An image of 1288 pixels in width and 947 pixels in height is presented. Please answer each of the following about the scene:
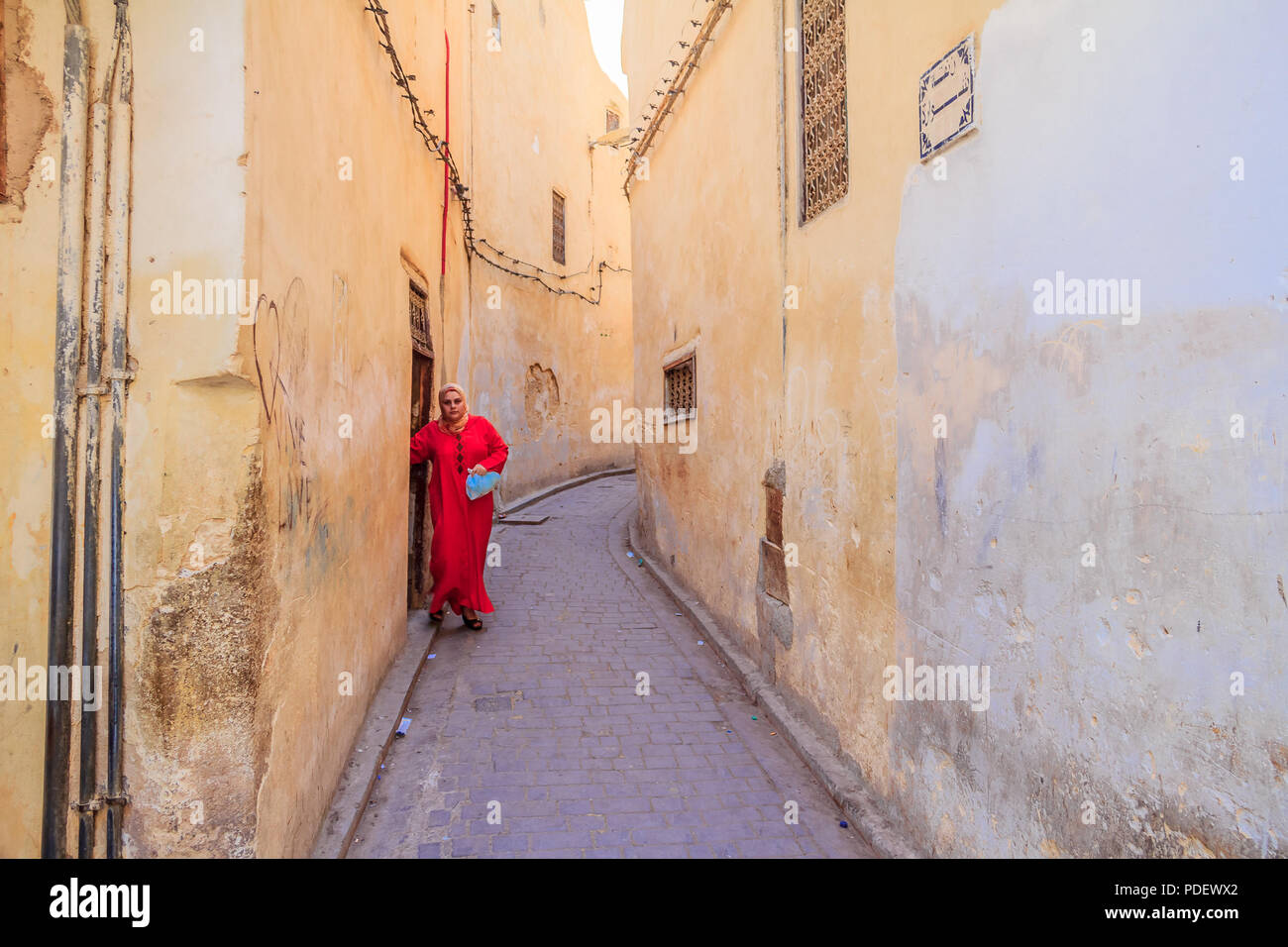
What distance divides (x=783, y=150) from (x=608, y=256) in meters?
13.8

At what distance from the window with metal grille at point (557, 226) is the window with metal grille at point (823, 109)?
437 inches

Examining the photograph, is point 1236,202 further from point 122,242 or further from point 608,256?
point 608,256

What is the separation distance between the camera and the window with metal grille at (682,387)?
255 inches

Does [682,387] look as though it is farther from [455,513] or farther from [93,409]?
[93,409]

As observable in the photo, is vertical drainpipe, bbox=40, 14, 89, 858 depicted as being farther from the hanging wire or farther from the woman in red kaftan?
the woman in red kaftan

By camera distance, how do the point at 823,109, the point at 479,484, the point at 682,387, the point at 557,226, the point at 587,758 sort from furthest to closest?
the point at 557,226, the point at 682,387, the point at 479,484, the point at 823,109, the point at 587,758

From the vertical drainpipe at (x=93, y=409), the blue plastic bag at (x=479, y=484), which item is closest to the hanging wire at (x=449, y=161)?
the vertical drainpipe at (x=93, y=409)

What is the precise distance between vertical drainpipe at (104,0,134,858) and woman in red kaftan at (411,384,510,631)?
143 inches

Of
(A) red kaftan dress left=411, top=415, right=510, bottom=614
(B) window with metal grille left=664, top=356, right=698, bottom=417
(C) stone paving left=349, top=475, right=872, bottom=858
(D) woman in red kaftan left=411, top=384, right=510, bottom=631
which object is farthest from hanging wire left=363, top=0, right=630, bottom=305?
(C) stone paving left=349, top=475, right=872, bottom=858

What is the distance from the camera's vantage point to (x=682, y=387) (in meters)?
7.01

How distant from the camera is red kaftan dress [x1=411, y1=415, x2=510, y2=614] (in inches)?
221

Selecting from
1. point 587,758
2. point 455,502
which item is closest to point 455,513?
point 455,502

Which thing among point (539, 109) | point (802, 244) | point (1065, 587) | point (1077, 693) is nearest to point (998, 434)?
point (1065, 587)

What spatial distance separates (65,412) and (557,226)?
46.5ft
